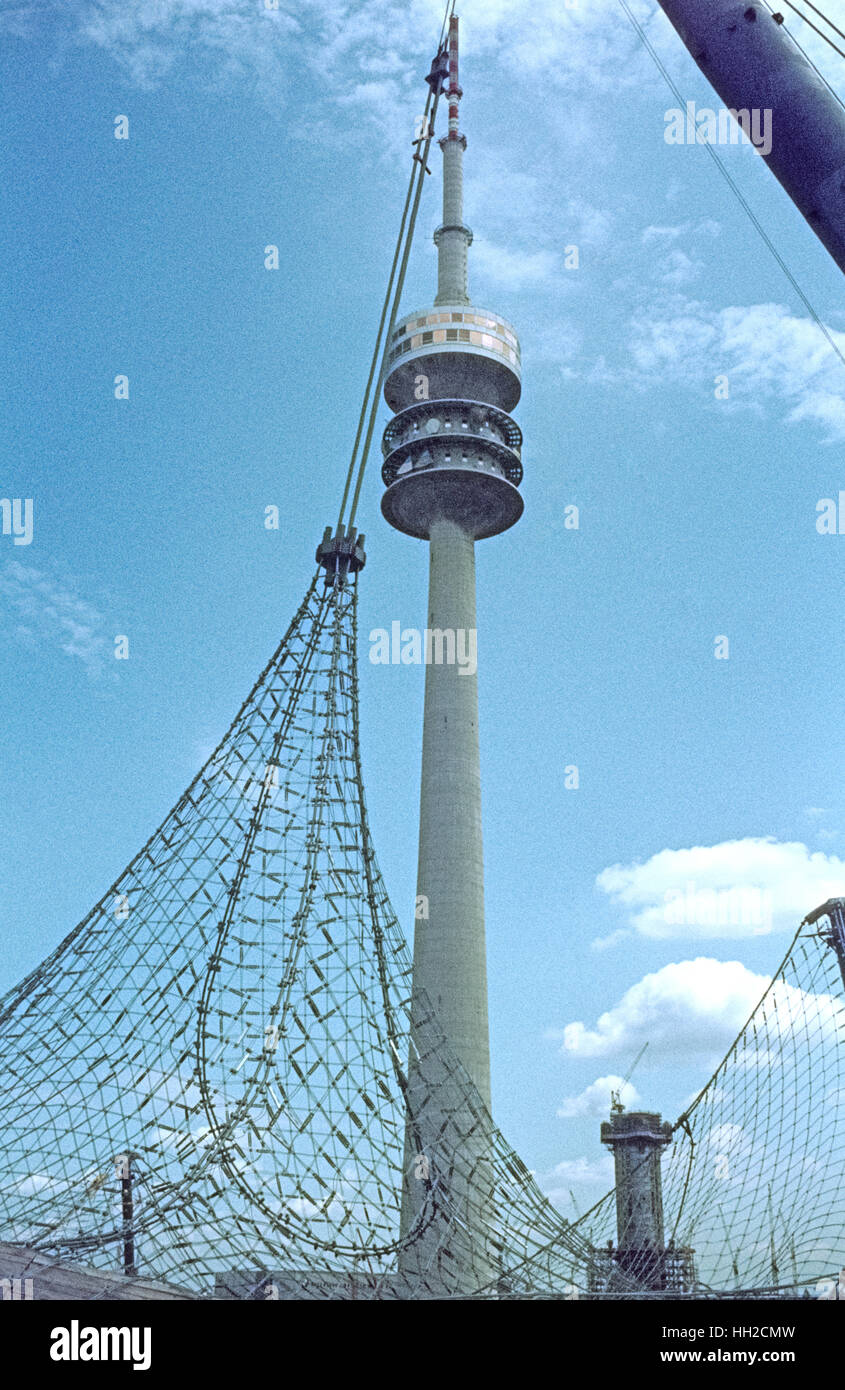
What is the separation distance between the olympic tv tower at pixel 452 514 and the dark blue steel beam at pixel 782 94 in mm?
70856

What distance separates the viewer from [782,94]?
21.4 meters

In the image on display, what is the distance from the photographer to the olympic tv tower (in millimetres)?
87375

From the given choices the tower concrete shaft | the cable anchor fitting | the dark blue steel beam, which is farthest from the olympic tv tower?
the dark blue steel beam

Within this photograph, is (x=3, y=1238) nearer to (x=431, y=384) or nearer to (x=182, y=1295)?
(x=182, y=1295)

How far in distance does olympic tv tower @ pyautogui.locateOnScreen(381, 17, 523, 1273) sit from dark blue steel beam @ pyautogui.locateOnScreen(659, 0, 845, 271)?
70856 mm

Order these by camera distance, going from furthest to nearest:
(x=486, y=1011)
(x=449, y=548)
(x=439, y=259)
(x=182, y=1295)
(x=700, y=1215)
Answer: (x=439, y=259) < (x=449, y=548) < (x=486, y=1011) < (x=700, y=1215) < (x=182, y=1295)

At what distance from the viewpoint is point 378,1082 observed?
60969 mm

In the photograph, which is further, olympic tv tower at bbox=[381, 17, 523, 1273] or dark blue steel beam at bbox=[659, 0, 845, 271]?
olympic tv tower at bbox=[381, 17, 523, 1273]

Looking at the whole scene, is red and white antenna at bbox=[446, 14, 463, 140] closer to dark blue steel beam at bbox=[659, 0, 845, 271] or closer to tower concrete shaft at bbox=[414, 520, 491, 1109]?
tower concrete shaft at bbox=[414, 520, 491, 1109]

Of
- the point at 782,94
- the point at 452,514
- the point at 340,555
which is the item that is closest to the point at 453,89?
the point at 452,514

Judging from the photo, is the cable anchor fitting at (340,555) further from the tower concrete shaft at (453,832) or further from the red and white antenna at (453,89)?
the red and white antenna at (453,89)
